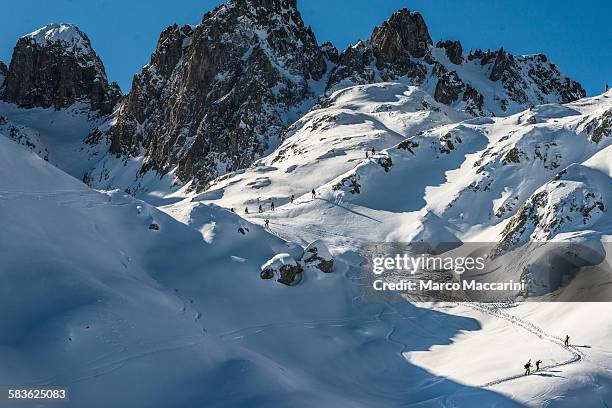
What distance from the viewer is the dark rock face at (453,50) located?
143875 millimetres

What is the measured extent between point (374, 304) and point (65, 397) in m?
26.0

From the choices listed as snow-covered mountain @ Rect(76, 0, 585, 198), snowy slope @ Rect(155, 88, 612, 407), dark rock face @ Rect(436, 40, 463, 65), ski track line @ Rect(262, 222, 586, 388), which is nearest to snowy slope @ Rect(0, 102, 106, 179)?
snow-covered mountain @ Rect(76, 0, 585, 198)

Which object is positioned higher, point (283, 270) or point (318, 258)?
point (318, 258)

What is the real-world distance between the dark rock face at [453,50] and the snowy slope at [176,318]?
4305 inches

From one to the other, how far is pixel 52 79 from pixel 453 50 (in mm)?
123169

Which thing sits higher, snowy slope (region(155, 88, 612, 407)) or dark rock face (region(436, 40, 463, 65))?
dark rock face (region(436, 40, 463, 65))

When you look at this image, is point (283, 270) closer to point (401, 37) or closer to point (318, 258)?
point (318, 258)

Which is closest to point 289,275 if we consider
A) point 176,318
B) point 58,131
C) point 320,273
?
point 320,273

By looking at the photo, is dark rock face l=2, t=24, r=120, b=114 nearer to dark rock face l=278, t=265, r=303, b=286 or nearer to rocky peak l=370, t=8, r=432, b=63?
rocky peak l=370, t=8, r=432, b=63

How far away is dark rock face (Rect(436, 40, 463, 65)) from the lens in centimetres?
14388

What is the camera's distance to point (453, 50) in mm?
145000

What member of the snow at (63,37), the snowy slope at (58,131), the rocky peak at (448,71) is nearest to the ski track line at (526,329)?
the rocky peak at (448,71)

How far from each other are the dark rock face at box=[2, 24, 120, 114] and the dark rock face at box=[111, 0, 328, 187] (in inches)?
1336

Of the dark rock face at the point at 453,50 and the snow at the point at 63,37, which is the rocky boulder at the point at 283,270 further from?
the snow at the point at 63,37
